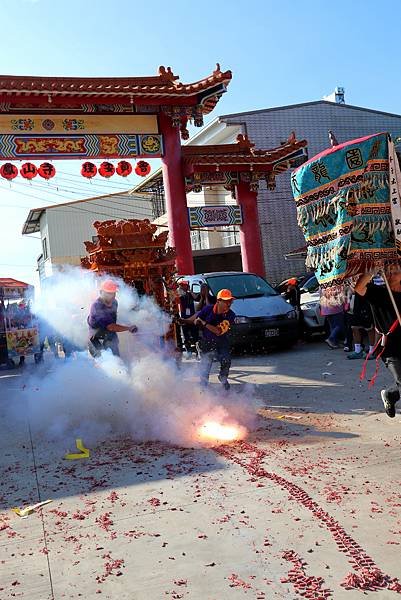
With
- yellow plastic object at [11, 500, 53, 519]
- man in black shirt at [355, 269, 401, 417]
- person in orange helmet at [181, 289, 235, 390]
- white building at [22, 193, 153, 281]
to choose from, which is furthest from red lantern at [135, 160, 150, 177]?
white building at [22, 193, 153, 281]

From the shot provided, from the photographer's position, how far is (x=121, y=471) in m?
5.07

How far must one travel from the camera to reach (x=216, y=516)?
3.93 metres

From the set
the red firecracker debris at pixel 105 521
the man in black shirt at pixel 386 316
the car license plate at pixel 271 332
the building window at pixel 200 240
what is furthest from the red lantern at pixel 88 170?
the building window at pixel 200 240

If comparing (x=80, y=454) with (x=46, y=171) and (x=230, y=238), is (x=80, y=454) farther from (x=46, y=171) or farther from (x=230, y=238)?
(x=230, y=238)

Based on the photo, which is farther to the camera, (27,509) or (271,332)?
(271,332)

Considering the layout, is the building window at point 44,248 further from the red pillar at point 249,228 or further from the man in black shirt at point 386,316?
the man in black shirt at point 386,316

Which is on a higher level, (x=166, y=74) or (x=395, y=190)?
(x=166, y=74)

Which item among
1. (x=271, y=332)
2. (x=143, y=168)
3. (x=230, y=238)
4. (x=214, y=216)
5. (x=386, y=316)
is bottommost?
(x=271, y=332)

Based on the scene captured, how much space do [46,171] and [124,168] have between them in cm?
192

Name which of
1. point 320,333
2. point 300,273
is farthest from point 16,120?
point 300,273

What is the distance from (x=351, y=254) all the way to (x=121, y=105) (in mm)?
10529

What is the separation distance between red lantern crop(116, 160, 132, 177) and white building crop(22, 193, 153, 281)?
24.2 meters

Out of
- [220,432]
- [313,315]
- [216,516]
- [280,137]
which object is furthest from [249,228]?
[216,516]

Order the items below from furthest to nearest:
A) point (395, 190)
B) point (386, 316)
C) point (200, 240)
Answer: point (200, 240), point (386, 316), point (395, 190)
